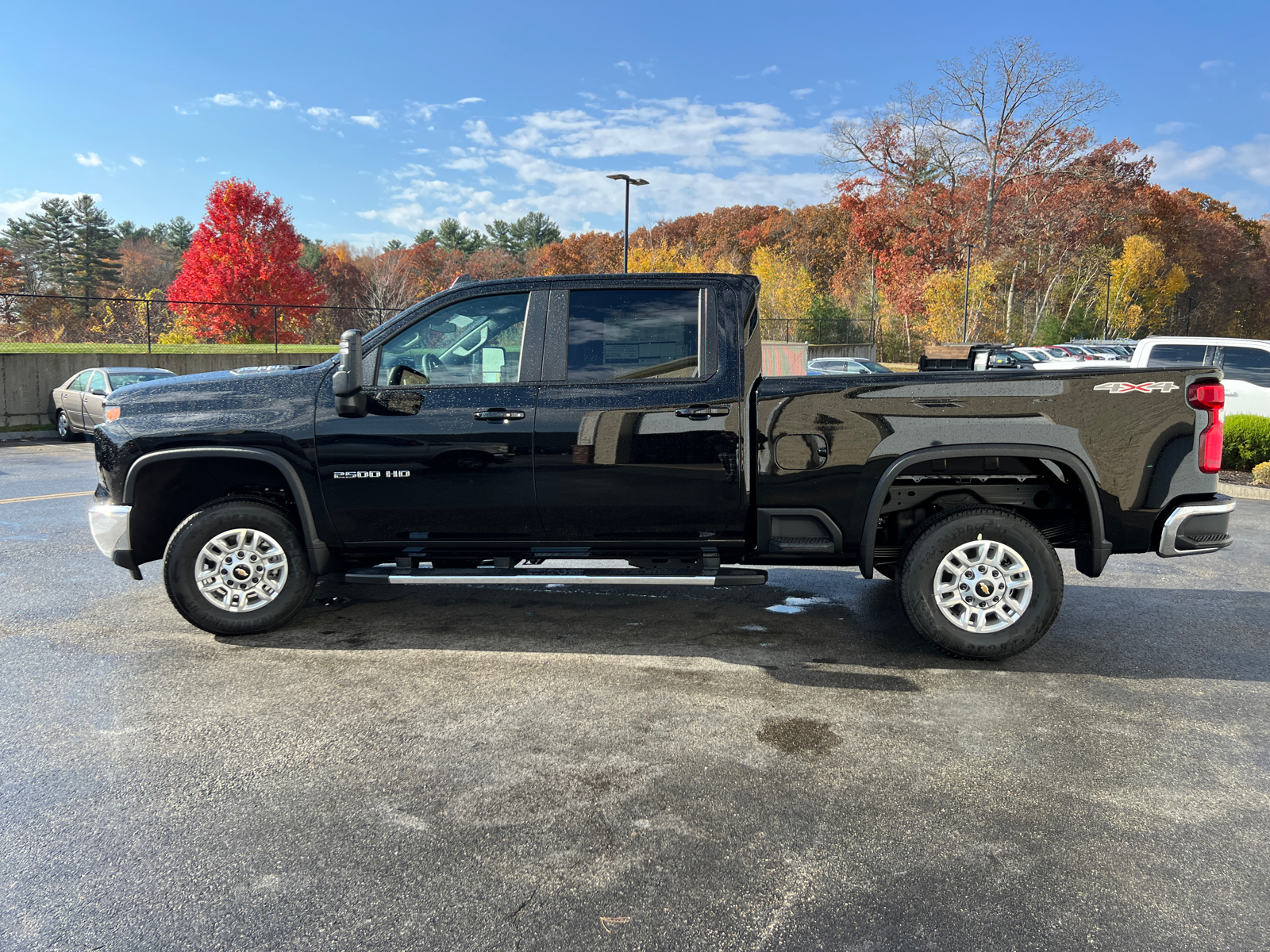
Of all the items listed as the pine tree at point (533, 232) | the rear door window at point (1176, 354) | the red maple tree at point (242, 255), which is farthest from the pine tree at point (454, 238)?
the rear door window at point (1176, 354)

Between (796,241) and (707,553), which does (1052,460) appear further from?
(796,241)

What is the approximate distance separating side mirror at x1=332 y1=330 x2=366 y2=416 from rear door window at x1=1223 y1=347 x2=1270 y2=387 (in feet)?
50.6

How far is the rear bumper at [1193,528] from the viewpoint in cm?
477

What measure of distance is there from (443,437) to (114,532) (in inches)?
84.0

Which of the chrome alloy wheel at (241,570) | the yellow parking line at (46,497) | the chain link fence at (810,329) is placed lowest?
the yellow parking line at (46,497)

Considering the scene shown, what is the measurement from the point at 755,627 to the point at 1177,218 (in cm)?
8829

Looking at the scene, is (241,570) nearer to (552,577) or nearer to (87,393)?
(552,577)

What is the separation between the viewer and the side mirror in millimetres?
4832

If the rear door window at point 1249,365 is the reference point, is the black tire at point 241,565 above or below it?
below

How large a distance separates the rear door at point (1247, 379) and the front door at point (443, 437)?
1431 centimetres

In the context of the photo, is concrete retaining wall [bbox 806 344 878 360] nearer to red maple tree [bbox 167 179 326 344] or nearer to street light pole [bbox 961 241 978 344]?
street light pole [bbox 961 241 978 344]

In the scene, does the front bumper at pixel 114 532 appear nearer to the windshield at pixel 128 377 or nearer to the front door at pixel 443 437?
the front door at pixel 443 437

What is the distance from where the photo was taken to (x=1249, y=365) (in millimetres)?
15031

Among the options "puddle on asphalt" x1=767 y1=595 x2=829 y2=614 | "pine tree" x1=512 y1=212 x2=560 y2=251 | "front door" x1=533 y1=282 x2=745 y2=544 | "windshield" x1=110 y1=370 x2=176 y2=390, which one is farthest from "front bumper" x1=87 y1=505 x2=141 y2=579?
"pine tree" x1=512 y1=212 x2=560 y2=251
